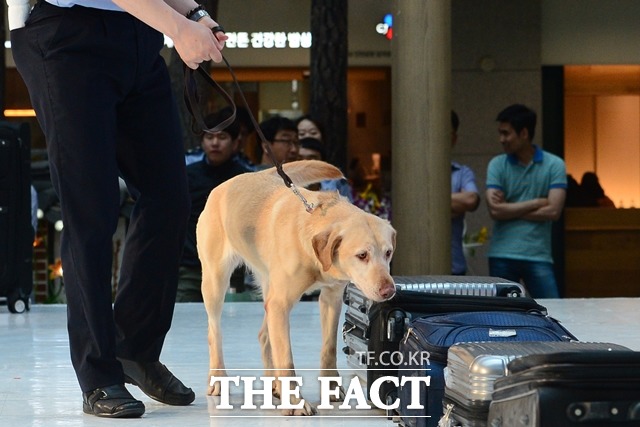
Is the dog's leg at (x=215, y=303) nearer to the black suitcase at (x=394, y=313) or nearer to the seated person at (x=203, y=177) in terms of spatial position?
the black suitcase at (x=394, y=313)

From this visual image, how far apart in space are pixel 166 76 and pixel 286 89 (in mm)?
10188

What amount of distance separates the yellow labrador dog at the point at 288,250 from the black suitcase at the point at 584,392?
129 centimetres

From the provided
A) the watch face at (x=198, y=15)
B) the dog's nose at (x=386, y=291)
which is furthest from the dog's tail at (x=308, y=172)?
the dog's nose at (x=386, y=291)

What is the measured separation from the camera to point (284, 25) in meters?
14.7

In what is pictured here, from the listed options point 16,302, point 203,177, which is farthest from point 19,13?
point 203,177

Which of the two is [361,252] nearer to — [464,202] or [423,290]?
[423,290]

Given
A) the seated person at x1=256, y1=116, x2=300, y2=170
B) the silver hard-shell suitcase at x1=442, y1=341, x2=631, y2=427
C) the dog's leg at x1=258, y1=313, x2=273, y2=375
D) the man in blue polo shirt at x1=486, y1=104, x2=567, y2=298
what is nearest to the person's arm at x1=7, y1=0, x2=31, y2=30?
the dog's leg at x1=258, y1=313, x2=273, y2=375

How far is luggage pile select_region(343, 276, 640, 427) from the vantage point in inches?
112

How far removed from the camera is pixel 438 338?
394 centimetres

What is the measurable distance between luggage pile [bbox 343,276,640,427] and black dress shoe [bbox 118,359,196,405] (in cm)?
62

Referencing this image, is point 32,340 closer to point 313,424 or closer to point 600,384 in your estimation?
point 313,424

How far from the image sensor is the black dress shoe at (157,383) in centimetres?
461

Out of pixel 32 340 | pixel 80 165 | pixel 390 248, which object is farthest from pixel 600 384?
pixel 32 340

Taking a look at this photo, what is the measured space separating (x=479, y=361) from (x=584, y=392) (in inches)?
23.3
